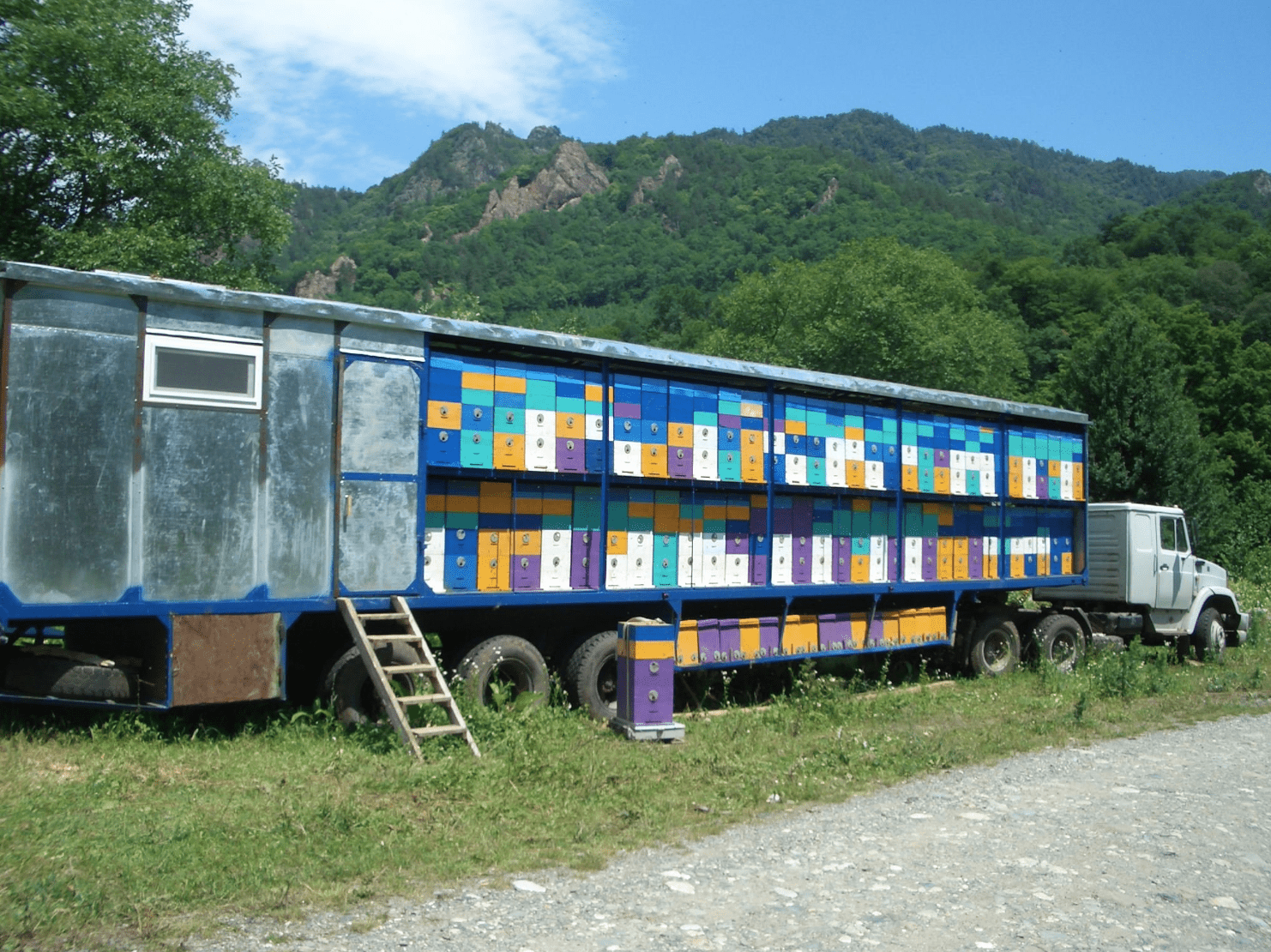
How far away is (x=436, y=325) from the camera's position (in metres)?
9.71

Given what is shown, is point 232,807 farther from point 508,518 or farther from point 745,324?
point 745,324

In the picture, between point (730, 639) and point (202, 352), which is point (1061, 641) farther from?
point (202, 352)

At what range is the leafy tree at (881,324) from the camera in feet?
161

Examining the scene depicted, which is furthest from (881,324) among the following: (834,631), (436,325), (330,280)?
(330,280)

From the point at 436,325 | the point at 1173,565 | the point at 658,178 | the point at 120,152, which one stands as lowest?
the point at 1173,565

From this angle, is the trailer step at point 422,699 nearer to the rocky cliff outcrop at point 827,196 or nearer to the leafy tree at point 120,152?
the leafy tree at point 120,152

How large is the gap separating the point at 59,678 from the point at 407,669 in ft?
8.66

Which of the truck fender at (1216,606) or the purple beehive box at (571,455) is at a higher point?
the purple beehive box at (571,455)

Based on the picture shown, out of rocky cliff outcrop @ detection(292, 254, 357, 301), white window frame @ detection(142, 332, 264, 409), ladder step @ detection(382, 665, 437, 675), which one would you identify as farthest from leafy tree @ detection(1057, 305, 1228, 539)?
rocky cliff outcrop @ detection(292, 254, 357, 301)

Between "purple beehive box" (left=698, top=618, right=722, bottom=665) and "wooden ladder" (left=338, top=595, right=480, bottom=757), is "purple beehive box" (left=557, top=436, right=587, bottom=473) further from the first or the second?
"purple beehive box" (left=698, top=618, right=722, bottom=665)

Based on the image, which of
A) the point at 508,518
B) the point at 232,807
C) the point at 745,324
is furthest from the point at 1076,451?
the point at 745,324

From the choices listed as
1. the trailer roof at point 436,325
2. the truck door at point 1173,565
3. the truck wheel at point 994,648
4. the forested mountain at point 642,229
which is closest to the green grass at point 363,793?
the truck wheel at point 994,648

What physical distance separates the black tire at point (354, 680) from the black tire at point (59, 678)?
71.1 inches

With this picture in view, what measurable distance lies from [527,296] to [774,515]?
4053 inches
